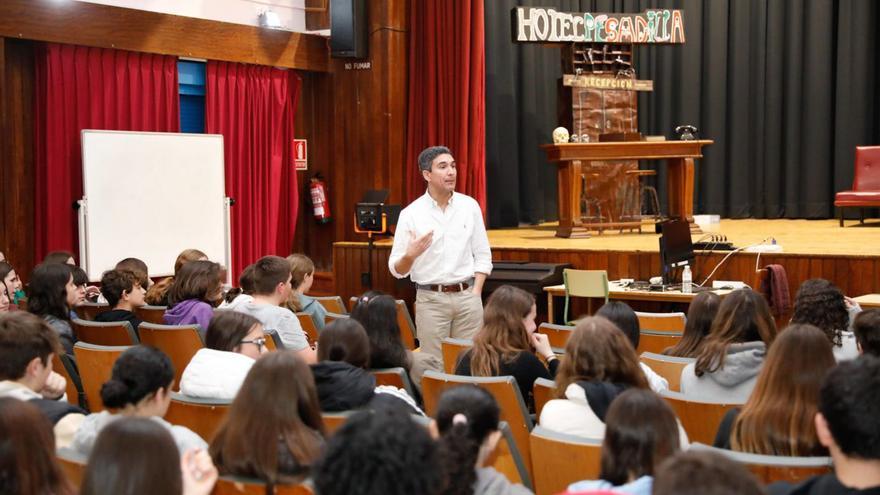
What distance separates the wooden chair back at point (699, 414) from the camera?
2.94 meters

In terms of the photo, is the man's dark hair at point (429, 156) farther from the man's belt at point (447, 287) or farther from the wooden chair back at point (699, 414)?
the wooden chair back at point (699, 414)

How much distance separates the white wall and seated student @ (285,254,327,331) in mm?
4126

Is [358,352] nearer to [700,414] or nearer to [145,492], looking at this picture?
[700,414]

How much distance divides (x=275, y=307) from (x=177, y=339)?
440 millimetres

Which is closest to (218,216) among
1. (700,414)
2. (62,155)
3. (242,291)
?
(62,155)

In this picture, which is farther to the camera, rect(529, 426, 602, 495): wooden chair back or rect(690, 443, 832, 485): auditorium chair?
rect(529, 426, 602, 495): wooden chair back

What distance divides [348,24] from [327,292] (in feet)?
8.54

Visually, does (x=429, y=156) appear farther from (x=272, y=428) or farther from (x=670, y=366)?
(x=272, y=428)

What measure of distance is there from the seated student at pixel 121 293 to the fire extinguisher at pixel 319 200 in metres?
5.04

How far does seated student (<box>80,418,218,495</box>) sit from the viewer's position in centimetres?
182

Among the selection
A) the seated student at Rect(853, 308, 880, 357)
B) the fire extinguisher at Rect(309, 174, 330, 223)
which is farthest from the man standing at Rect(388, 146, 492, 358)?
the fire extinguisher at Rect(309, 174, 330, 223)

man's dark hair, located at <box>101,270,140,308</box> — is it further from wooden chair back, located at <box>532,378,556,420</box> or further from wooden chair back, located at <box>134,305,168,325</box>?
wooden chair back, located at <box>532,378,556,420</box>

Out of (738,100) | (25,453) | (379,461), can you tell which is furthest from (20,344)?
(738,100)

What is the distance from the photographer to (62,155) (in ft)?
26.5
